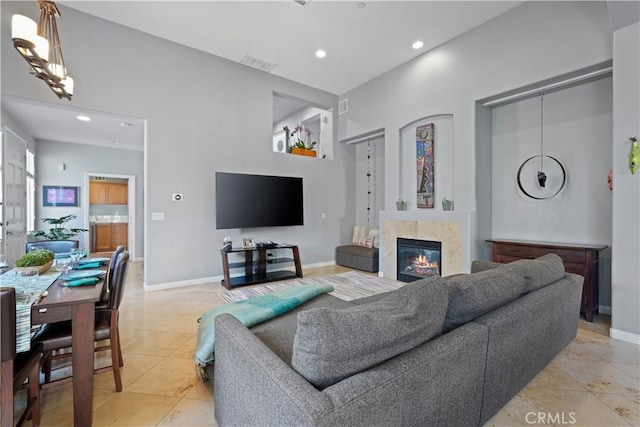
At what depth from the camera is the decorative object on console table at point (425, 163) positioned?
4680 millimetres

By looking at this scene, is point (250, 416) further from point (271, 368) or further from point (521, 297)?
point (521, 297)

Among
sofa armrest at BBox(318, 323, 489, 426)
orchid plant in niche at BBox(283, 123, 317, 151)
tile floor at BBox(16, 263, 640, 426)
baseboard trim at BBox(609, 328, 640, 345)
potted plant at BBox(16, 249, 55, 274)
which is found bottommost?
tile floor at BBox(16, 263, 640, 426)

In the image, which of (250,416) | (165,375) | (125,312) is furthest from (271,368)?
(125,312)

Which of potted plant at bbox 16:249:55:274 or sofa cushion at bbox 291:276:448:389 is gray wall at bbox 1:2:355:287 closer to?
potted plant at bbox 16:249:55:274

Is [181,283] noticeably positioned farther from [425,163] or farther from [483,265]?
[425,163]

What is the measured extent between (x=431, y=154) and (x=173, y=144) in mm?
4029

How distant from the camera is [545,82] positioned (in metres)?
3.41

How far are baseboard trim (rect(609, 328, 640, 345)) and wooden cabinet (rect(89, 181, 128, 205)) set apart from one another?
10.2 m

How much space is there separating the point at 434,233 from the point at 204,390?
3.62m

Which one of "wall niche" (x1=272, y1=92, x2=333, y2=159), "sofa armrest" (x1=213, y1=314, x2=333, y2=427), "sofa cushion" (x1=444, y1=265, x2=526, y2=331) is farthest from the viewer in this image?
"wall niche" (x1=272, y1=92, x2=333, y2=159)

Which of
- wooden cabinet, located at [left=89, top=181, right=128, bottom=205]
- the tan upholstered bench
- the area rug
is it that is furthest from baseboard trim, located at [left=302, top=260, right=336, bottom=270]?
wooden cabinet, located at [left=89, top=181, right=128, bottom=205]

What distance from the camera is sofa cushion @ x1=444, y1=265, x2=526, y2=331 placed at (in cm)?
143

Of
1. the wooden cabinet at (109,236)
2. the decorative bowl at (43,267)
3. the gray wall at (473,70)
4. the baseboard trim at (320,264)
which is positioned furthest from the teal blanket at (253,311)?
the wooden cabinet at (109,236)

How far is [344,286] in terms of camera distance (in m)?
4.42
